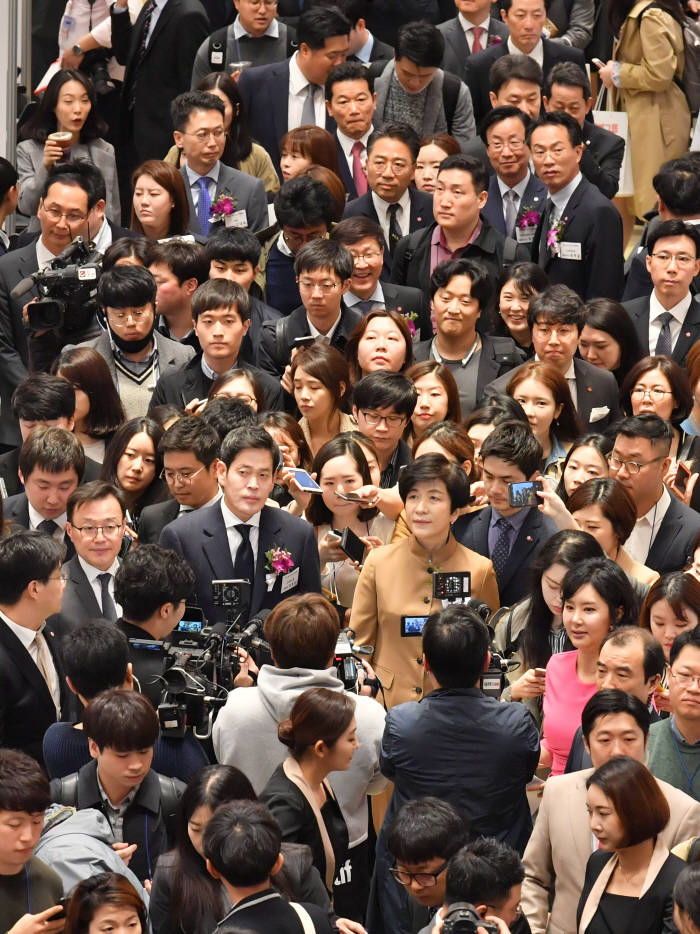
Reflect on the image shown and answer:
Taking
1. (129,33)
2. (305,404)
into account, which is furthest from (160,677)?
(129,33)

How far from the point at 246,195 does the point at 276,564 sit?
10.7 ft

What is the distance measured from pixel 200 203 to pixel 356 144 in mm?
980

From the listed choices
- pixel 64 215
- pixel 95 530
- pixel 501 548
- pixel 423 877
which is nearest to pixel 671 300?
pixel 501 548

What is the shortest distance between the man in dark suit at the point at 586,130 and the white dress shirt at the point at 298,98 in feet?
4.08

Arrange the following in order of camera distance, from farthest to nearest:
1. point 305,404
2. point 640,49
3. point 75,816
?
1. point 640,49
2. point 305,404
3. point 75,816

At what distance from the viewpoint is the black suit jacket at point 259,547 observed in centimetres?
602

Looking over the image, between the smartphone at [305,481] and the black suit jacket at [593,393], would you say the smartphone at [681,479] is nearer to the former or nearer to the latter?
the black suit jacket at [593,393]

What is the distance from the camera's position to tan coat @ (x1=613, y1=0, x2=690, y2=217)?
391 inches

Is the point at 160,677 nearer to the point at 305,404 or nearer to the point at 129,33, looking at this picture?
the point at 305,404

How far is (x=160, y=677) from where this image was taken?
5141 millimetres

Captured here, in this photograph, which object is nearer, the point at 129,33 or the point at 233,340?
the point at 233,340

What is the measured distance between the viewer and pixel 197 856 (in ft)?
14.4

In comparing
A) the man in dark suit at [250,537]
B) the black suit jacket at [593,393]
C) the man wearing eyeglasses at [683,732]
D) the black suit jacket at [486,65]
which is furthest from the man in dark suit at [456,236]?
the man wearing eyeglasses at [683,732]

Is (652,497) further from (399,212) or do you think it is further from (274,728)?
(399,212)
